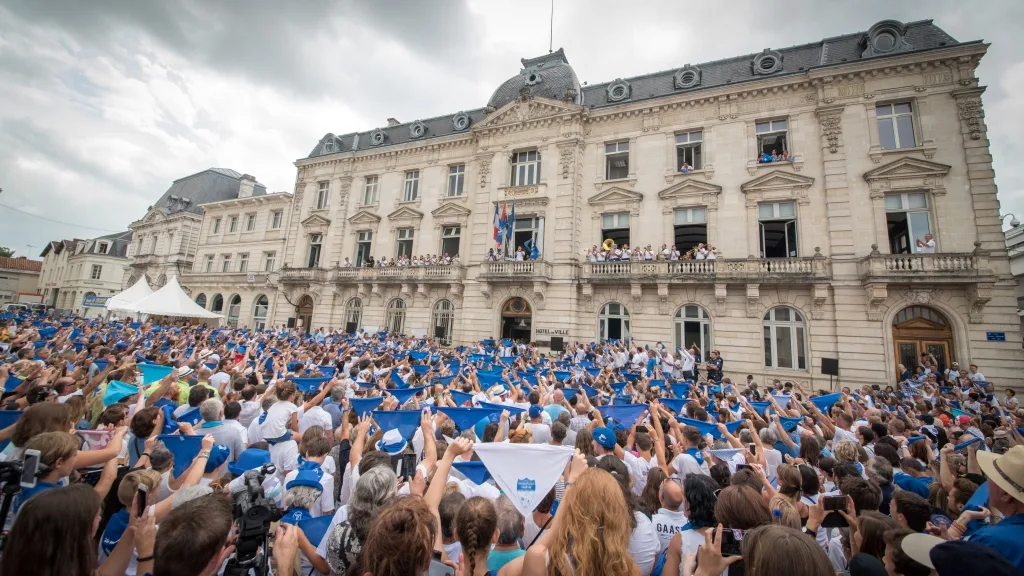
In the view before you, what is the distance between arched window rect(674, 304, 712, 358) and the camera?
65.9ft

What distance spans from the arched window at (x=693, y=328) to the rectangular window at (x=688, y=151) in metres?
7.67

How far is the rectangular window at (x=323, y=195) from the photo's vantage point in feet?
107

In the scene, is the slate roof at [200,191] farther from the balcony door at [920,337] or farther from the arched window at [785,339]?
the balcony door at [920,337]

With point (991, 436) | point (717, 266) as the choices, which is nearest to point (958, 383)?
point (717, 266)

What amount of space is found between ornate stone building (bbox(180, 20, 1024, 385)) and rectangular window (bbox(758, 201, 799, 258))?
99 mm

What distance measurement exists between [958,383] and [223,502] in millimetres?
21949

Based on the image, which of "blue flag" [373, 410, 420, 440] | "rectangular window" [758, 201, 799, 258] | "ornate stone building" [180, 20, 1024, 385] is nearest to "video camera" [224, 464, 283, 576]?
"blue flag" [373, 410, 420, 440]

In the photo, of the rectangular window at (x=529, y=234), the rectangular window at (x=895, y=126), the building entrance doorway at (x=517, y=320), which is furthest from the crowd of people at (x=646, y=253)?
the rectangular window at (x=895, y=126)

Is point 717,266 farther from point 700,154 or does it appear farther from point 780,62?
point 780,62

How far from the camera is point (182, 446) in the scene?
4.64 metres

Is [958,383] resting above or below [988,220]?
below

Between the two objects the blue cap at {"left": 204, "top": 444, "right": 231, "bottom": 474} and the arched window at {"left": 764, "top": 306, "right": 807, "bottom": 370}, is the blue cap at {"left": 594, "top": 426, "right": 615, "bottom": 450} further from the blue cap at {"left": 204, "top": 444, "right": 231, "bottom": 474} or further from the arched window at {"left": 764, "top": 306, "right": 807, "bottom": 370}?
the arched window at {"left": 764, "top": 306, "right": 807, "bottom": 370}

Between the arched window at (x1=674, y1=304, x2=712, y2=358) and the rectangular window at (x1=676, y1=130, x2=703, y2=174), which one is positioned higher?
the rectangular window at (x1=676, y1=130, x2=703, y2=174)

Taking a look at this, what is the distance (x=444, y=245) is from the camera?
27.8 m
